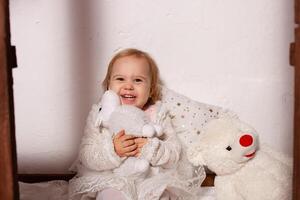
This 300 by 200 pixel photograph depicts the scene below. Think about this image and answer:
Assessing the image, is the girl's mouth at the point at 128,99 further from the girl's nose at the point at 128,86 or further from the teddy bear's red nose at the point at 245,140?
the teddy bear's red nose at the point at 245,140

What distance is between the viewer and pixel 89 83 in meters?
1.28

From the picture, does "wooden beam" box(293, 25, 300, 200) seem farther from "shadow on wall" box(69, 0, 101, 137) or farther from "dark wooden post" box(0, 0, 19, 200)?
"shadow on wall" box(69, 0, 101, 137)

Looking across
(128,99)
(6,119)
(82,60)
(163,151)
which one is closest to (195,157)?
(163,151)

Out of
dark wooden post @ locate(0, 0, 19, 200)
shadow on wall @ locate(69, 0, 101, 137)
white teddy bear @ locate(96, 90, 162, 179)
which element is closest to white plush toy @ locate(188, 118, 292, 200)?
white teddy bear @ locate(96, 90, 162, 179)

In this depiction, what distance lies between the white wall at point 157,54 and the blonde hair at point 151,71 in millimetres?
64

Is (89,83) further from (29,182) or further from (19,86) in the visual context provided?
(29,182)

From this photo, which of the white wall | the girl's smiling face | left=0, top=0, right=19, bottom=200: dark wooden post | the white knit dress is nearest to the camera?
left=0, top=0, right=19, bottom=200: dark wooden post

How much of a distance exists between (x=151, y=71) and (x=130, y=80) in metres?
0.09

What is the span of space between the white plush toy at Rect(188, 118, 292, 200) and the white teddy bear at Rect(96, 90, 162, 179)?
0.12 meters

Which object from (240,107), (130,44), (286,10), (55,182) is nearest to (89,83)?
(130,44)

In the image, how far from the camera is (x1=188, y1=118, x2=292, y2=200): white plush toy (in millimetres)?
1048

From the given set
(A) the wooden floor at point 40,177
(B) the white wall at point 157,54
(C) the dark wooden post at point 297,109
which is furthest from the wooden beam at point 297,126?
(A) the wooden floor at point 40,177

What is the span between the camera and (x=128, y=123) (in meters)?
1.07

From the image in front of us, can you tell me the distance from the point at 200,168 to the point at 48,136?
42cm
